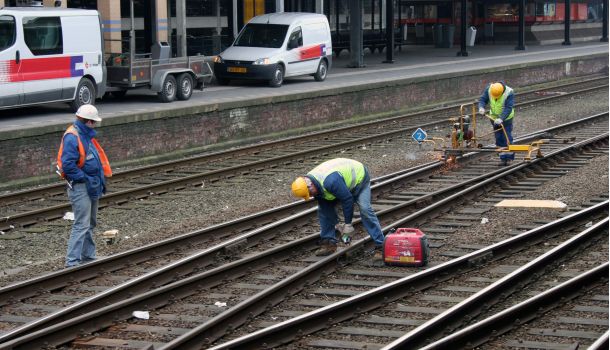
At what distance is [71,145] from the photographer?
441 inches

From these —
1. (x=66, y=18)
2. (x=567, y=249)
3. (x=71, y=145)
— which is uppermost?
(x=66, y=18)

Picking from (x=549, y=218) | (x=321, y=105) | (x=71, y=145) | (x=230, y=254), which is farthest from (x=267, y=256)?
(x=321, y=105)

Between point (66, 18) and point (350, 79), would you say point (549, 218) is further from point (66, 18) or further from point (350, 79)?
point (350, 79)

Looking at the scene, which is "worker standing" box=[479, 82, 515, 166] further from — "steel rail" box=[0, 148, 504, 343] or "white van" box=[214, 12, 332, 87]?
"white van" box=[214, 12, 332, 87]

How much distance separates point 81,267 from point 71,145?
46.8 inches

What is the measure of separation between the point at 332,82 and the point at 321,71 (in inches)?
35.7

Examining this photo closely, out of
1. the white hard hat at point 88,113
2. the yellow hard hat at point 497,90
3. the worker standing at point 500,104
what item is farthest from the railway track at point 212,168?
the yellow hard hat at point 497,90

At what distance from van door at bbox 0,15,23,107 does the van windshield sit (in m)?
10.3

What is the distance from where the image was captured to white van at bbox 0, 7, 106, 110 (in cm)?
2048

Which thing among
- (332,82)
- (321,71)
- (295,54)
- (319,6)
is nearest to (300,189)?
(295,54)

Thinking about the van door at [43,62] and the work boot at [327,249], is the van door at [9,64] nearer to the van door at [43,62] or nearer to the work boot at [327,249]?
the van door at [43,62]

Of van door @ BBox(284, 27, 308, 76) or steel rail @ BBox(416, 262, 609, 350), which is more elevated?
van door @ BBox(284, 27, 308, 76)

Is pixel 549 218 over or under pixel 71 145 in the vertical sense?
under

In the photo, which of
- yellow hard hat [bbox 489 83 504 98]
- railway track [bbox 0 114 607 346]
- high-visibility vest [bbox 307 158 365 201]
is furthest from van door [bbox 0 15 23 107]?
high-visibility vest [bbox 307 158 365 201]
